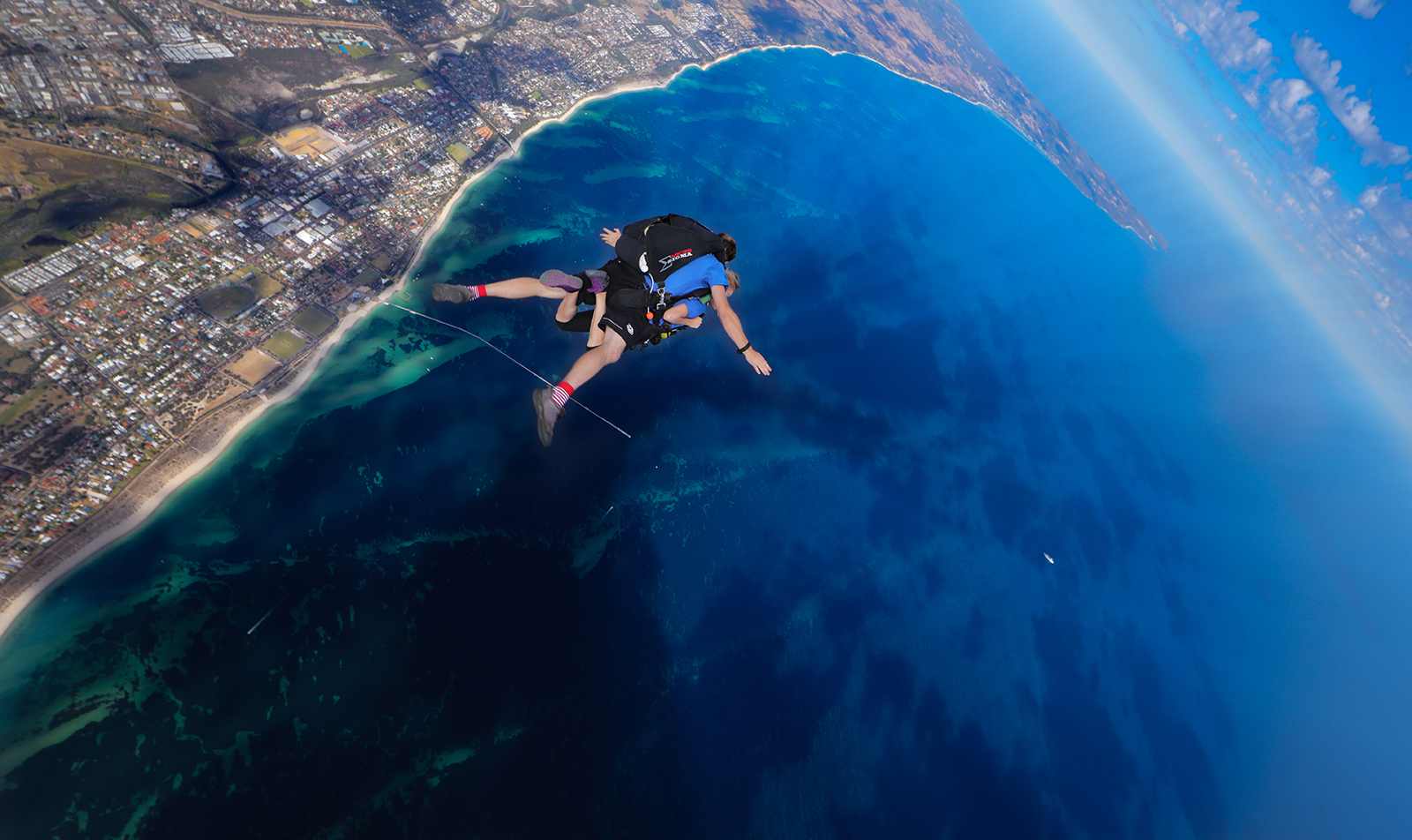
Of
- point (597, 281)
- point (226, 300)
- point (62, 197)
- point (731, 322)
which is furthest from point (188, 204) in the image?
point (731, 322)

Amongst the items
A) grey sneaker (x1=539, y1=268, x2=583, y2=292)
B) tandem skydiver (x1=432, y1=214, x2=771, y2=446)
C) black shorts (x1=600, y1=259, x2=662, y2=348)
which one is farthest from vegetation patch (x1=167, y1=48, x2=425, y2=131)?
black shorts (x1=600, y1=259, x2=662, y2=348)

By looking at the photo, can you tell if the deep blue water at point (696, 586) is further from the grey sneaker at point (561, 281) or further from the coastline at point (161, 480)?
the grey sneaker at point (561, 281)

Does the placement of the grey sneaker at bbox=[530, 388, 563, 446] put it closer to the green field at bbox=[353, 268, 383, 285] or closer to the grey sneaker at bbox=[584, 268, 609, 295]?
the grey sneaker at bbox=[584, 268, 609, 295]

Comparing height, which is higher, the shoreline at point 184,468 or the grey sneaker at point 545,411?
the grey sneaker at point 545,411

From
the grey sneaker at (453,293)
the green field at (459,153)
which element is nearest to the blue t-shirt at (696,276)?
the grey sneaker at (453,293)

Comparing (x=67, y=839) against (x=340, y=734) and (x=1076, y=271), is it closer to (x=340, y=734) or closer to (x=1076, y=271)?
(x=340, y=734)

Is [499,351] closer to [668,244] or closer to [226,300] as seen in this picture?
[226,300]
